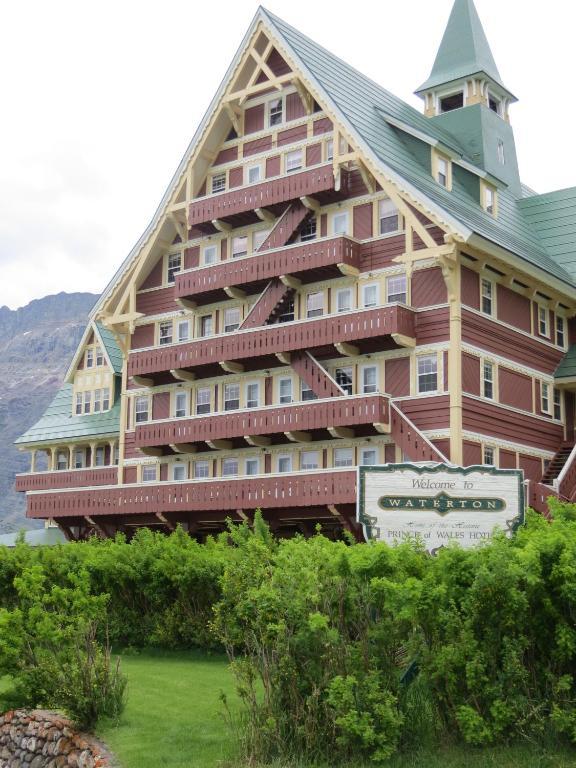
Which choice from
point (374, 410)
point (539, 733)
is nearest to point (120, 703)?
point (539, 733)

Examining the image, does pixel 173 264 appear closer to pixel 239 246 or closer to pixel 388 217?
pixel 239 246

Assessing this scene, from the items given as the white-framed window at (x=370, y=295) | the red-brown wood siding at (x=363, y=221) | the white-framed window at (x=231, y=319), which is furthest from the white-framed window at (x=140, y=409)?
the red-brown wood siding at (x=363, y=221)

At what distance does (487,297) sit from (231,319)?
10.6 metres

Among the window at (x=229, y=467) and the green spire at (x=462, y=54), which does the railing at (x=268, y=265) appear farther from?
the green spire at (x=462, y=54)

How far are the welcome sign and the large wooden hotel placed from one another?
16129 millimetres

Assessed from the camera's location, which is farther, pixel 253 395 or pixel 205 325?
pixel 205 325

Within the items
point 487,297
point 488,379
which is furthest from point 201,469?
point 487,297

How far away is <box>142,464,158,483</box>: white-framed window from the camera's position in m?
46.0

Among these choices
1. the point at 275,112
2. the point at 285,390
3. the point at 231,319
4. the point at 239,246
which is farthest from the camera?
the point at 239,246

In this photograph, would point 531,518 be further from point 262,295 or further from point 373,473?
point 262,295

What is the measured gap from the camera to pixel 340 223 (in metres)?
40.9

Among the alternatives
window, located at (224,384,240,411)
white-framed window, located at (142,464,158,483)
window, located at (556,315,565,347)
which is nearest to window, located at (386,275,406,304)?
window, located at (224,384,240,411)

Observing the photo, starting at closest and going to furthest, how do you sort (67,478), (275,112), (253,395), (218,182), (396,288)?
(396,288), (253,395), (275,112), (218,182), (67,478)

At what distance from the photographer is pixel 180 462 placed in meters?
44.8
